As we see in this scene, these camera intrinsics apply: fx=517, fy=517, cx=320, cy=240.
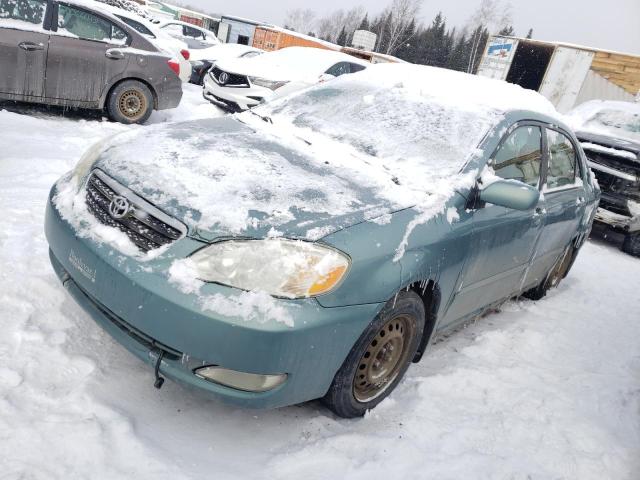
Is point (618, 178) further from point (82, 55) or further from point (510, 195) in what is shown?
point (82, 55)

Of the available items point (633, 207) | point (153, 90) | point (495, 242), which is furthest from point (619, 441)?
point (153, 90)

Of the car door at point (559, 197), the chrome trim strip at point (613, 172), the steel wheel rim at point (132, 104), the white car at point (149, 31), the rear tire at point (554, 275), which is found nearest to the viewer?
the car door at point (559, 197)

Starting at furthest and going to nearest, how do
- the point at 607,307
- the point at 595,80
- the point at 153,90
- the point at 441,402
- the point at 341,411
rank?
the point at 595,80 → the point at 153,90 → the point at 607,307 → the point at 441,402 → the point at 341,411

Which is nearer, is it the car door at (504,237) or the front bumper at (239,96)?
the car door at (504,237)

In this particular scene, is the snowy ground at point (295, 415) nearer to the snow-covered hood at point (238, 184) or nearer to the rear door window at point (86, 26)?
the snow-covered hood at point (238, 184)

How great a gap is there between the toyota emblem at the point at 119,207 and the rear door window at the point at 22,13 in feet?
16.3

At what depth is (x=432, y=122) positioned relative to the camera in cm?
311

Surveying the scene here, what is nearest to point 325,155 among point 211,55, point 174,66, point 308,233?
point 308,233

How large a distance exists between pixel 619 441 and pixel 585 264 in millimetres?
3931

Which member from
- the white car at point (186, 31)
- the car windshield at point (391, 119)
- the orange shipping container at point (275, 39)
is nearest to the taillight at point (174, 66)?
the car windshield at point (391, 119)

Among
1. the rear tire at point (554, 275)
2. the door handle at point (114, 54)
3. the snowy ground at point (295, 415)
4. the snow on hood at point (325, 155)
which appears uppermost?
the snow on hood at point (325, 155)

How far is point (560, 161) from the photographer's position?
3846 millimetres

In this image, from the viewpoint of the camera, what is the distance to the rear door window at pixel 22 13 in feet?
19.3

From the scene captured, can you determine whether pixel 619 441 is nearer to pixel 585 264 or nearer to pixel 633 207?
pixel 585 264
